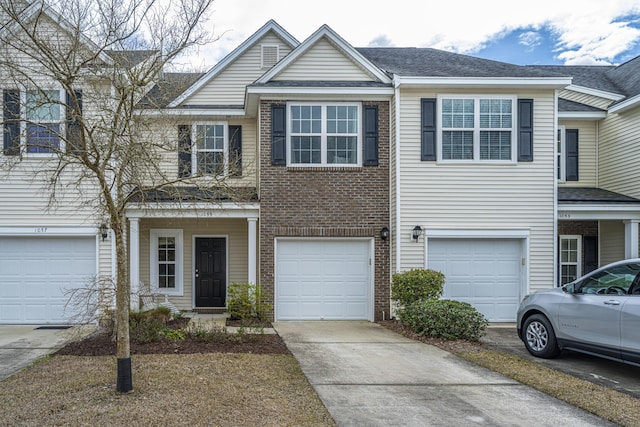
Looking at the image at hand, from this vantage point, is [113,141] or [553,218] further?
[553,218]

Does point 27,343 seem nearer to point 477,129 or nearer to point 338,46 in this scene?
point 338,46

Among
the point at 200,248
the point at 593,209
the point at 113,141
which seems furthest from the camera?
the point at 200,248

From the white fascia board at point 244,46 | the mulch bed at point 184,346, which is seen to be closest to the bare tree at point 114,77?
the mulch bed at point 184,346

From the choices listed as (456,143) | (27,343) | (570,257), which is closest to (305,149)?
(456,143)

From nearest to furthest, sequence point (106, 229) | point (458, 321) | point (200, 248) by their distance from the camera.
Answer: point (458, 321) → point (106, 229) → point (200, 248)

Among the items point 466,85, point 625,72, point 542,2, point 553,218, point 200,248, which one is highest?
point 542,2

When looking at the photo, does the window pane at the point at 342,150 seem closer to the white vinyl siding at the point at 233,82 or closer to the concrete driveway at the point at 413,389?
the white vinyl siding at the point at 233,82

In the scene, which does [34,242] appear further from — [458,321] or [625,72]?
[625,72]

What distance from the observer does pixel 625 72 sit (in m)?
14.9

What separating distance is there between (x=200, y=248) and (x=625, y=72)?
1349cm

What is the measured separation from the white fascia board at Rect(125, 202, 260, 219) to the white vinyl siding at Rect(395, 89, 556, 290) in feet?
11.4

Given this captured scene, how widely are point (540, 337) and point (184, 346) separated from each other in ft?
19.2

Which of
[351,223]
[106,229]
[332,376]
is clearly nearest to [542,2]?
[351,223]

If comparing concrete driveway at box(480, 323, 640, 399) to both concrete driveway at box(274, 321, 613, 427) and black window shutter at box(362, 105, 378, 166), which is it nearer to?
concrete driveway at box(274, 321, 613, 427)
